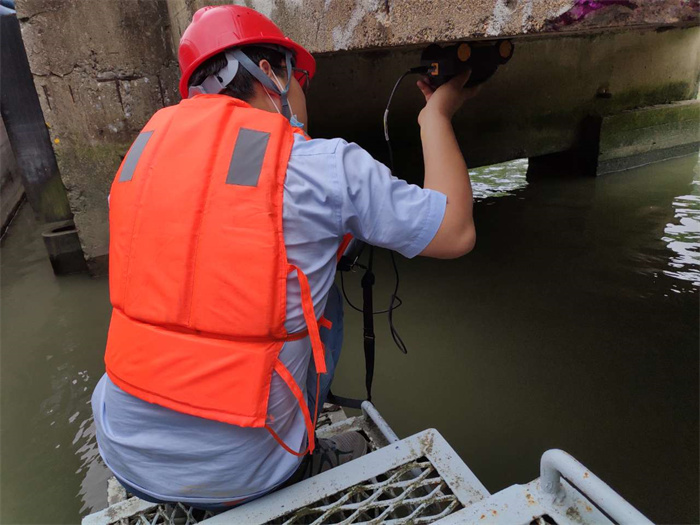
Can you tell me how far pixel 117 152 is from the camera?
13.4 ft

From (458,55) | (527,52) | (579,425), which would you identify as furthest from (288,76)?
(527,52)

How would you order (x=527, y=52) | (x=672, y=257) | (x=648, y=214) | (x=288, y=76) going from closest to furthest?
(x=288, y=76) < (x=672, y=257) < (x=648, y=214) < (x=527, y=52)

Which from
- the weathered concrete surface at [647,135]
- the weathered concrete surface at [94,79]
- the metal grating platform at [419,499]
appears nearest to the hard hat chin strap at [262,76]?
the metal grating platform at [419,499]

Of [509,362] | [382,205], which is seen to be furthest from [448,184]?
[509,362]

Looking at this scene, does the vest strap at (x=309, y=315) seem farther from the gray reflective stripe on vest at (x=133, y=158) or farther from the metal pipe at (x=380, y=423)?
the metal pipe at (x=380, y=423)

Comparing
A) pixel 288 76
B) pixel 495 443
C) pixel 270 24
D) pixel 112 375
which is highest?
pixel 270 24

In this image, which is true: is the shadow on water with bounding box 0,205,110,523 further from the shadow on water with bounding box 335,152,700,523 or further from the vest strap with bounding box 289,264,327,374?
the vest strap with bounding box 289,264,327,374

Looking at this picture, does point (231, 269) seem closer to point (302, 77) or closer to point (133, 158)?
point (133, 158)

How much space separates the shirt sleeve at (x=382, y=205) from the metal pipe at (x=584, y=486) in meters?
0.55

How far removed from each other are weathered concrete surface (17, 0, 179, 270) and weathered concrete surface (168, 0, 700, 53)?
7.31 feet

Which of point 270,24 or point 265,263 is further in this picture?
point 270,24

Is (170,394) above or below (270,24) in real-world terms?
below

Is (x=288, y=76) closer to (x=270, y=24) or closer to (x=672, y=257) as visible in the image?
(x=270, y=24)

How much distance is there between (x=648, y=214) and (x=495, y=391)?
3548 mm
